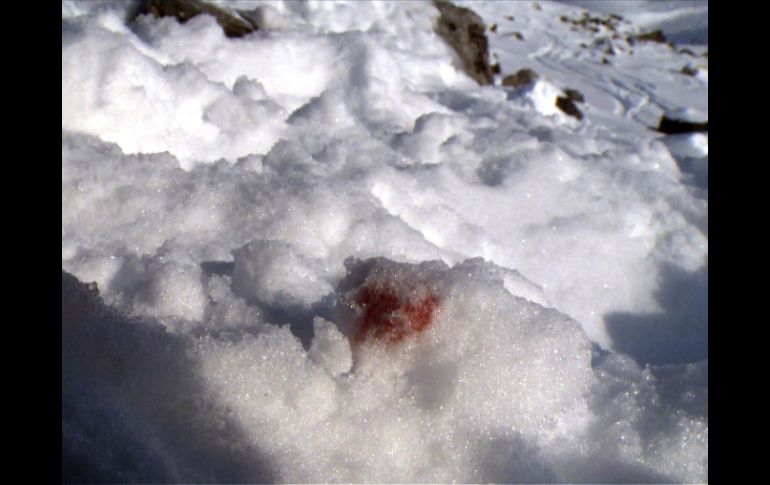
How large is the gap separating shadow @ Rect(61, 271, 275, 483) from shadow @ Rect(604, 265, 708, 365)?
1.21 meters

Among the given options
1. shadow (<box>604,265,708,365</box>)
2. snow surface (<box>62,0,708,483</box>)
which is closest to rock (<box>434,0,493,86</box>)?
snow surface (<box>62,0,708,483</box>)

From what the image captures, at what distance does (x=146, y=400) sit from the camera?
1143 millimetres

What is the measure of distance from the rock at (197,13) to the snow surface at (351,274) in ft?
0.28

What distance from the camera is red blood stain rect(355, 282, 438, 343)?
131 centimetres

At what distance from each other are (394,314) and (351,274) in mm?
145

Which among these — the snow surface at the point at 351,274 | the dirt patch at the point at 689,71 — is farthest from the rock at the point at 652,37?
the snow surface at the point at 351,274

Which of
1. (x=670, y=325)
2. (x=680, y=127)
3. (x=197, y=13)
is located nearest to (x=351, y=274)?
(x=670, y=325)

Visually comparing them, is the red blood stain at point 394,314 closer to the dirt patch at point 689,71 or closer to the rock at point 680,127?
the rock at point 680,127

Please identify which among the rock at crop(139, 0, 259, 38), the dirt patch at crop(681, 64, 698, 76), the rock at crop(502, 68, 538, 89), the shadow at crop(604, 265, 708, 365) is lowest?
the dirt patch at crop(681, 64, 698, 76)

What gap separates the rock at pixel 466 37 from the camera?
4035 millimetres

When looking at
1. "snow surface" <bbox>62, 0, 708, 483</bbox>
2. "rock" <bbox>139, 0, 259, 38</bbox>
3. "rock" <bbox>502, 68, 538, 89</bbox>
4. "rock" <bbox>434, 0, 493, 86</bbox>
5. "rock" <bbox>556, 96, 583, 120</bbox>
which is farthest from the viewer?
"rock" <bbox>502, 68, 538, 89</bbox>

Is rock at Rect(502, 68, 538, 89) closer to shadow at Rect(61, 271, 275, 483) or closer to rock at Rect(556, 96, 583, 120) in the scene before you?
rock at Rect(556, 96, 583, 120)
